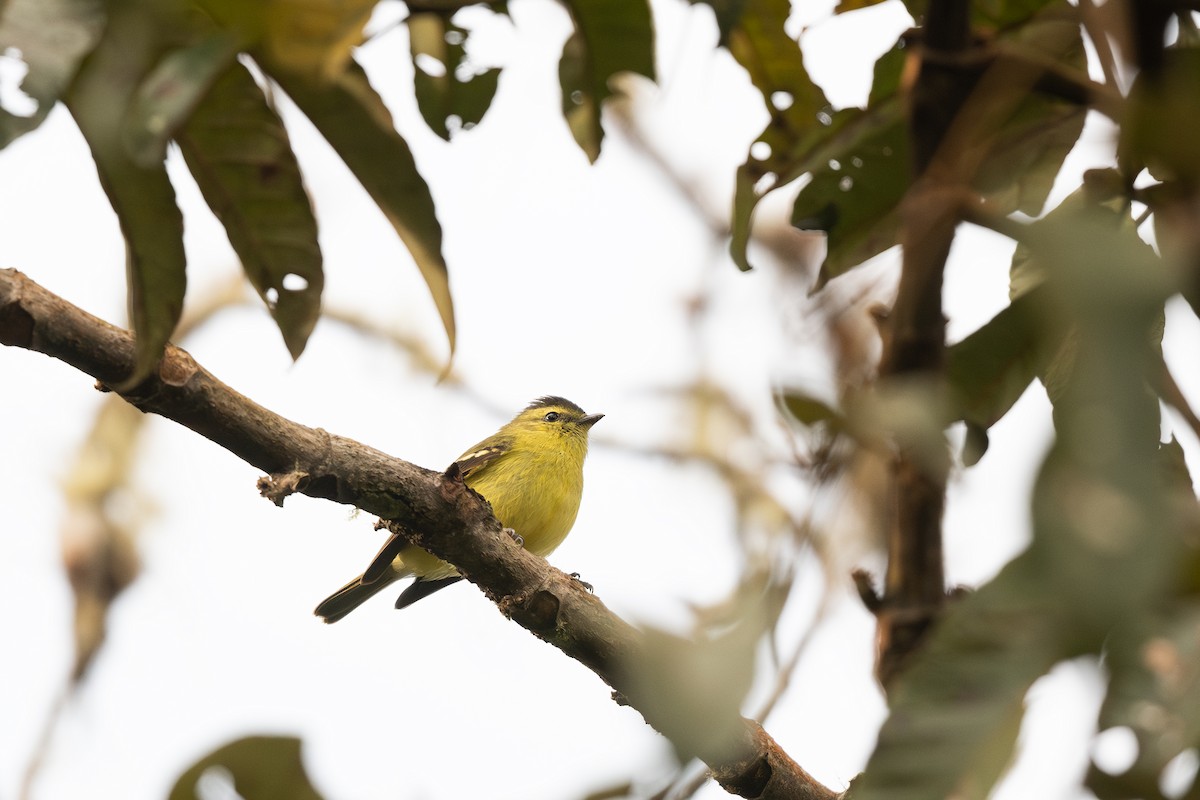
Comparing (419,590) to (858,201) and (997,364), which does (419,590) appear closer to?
(858,201)

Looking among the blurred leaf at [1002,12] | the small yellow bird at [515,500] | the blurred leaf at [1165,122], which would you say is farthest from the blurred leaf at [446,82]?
the small yellow bird at [515,500]

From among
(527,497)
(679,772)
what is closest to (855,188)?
(679,772)

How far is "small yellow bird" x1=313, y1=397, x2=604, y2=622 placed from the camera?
5.67 metres

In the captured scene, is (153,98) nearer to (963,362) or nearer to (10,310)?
(10,310)

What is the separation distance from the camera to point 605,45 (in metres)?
1.88

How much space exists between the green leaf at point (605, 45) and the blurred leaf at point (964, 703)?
1.12 m

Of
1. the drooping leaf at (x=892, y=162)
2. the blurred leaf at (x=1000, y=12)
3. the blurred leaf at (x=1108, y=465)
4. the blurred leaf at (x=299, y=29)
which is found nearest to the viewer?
the blurred leaf at (x=1108, y=465)

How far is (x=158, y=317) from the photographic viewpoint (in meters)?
1.60

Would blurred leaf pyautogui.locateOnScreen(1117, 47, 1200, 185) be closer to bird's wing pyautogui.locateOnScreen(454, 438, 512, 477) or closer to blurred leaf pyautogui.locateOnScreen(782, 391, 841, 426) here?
blurred leaf pyautogui.locateOnScreen(782, 391, 841, 426)

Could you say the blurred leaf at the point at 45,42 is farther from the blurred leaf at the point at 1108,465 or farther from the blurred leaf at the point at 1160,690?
the blurred leaf at the point at 1160,690

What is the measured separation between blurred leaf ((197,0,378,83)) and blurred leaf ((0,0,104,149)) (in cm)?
16

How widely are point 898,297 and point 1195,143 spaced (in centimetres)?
29

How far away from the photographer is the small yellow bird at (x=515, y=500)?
5.67m

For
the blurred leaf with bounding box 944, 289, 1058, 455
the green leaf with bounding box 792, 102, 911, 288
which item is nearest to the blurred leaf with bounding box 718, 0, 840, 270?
the green leaf with bounding box 792, 102, 911, 288
